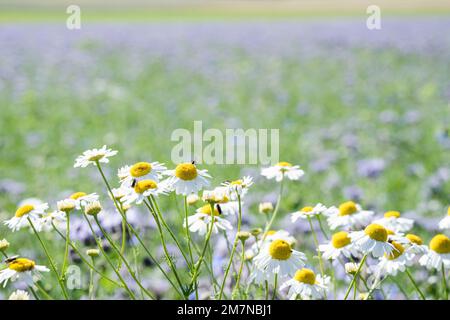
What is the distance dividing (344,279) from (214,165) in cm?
156

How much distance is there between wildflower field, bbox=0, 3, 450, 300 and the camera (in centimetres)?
115

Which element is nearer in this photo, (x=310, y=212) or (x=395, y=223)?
(x=310, y=212)

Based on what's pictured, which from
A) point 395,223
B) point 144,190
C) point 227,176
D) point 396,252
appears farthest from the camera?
point 227,176

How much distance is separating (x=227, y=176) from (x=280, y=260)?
6.98ft

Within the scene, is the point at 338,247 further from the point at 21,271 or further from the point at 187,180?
the point at 21,271

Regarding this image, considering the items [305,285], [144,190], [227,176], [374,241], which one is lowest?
[227,176]

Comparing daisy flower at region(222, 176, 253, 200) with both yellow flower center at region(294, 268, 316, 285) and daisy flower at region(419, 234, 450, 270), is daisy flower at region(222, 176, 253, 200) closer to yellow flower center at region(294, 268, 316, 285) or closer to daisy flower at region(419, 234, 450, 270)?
yellow flower center at region(294, 268, 316, 285)

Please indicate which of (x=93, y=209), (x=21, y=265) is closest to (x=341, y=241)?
(x=93, y=209)

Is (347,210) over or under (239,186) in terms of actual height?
under

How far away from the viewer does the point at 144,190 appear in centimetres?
107

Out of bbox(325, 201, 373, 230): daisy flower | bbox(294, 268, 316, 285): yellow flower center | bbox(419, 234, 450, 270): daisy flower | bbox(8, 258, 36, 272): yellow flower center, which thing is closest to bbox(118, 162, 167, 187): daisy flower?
bbox(8, 258, 36, 272): yellow flower center

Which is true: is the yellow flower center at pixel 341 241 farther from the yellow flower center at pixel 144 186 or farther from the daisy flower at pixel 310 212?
the yellow flower center at pixel 144 186

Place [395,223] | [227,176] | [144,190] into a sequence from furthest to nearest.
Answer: [227,176], [395,223], [144,190]

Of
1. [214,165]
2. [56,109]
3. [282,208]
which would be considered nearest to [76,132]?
[56,109]
